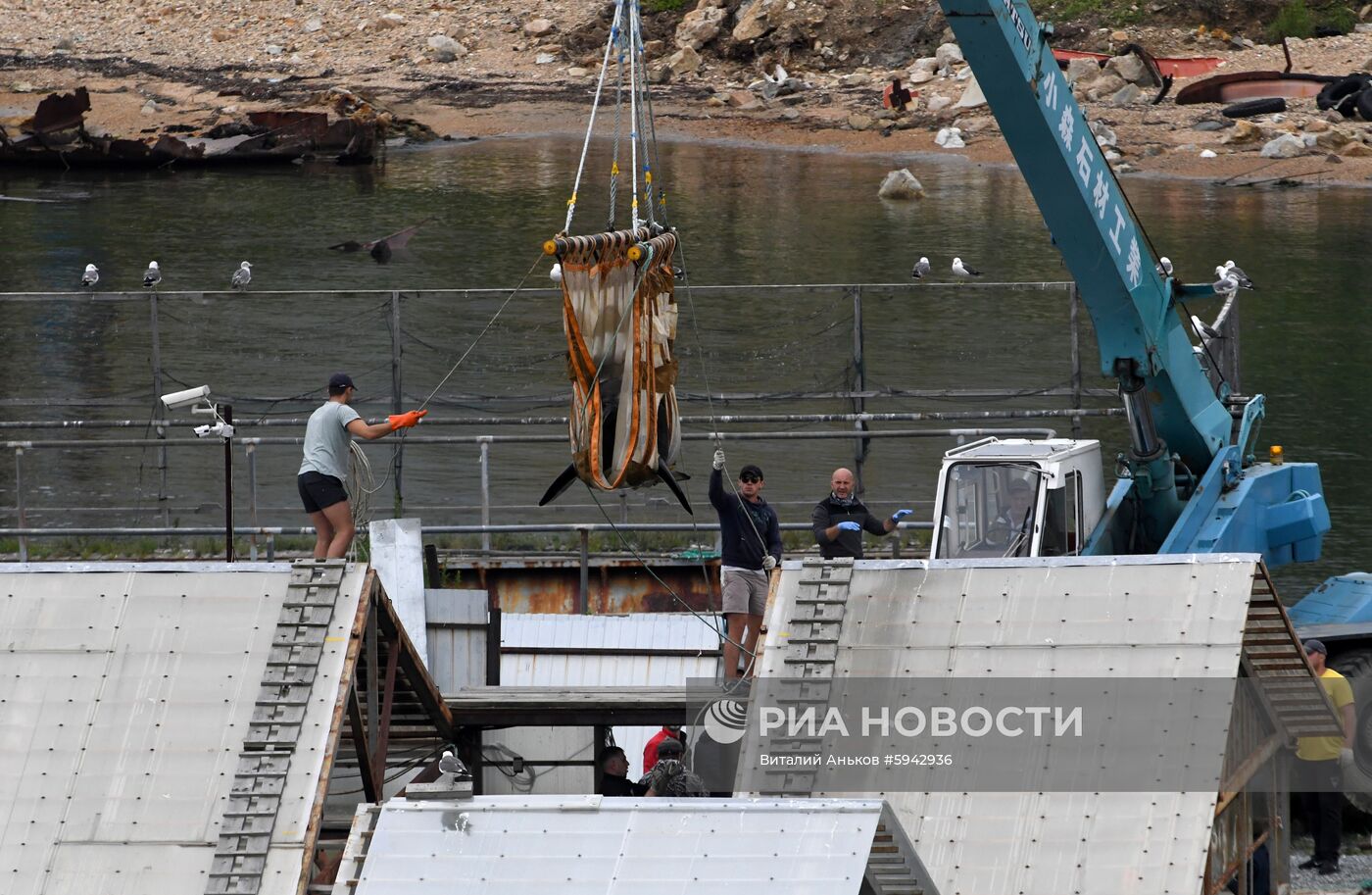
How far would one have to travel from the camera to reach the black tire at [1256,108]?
44.9 m

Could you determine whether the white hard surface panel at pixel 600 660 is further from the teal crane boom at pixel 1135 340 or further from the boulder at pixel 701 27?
the boulder at pixel 701 27

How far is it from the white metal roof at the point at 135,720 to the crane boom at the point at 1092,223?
5.91 m

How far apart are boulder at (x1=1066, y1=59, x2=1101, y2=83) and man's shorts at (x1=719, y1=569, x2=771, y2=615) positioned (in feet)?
121

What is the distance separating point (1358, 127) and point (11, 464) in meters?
32.6

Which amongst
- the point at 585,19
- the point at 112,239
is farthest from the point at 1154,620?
the point at 585,19

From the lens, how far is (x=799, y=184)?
145 feet

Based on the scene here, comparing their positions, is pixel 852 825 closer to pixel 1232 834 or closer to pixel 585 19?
pixel 1232 834

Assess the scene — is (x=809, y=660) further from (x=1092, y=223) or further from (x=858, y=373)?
(x=858, y=373)

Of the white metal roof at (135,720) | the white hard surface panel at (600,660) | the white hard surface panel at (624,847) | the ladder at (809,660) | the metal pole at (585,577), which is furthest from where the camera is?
the metal pole at (585,577)

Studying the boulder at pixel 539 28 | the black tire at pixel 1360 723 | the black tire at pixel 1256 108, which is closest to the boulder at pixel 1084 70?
the black tire at pixel 1256 108

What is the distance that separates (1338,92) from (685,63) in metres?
19.0

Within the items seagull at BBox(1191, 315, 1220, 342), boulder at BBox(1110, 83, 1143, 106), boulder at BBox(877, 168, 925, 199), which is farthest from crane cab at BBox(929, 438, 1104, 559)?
boulder at BBox(1110, 83, 1143, 106)

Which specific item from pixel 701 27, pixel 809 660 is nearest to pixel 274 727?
pixel 809 660

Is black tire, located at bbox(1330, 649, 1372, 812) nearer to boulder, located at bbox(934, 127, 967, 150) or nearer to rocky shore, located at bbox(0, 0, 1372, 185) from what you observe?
rocky shore, located at bbox(0, 0, 1372, 185)
